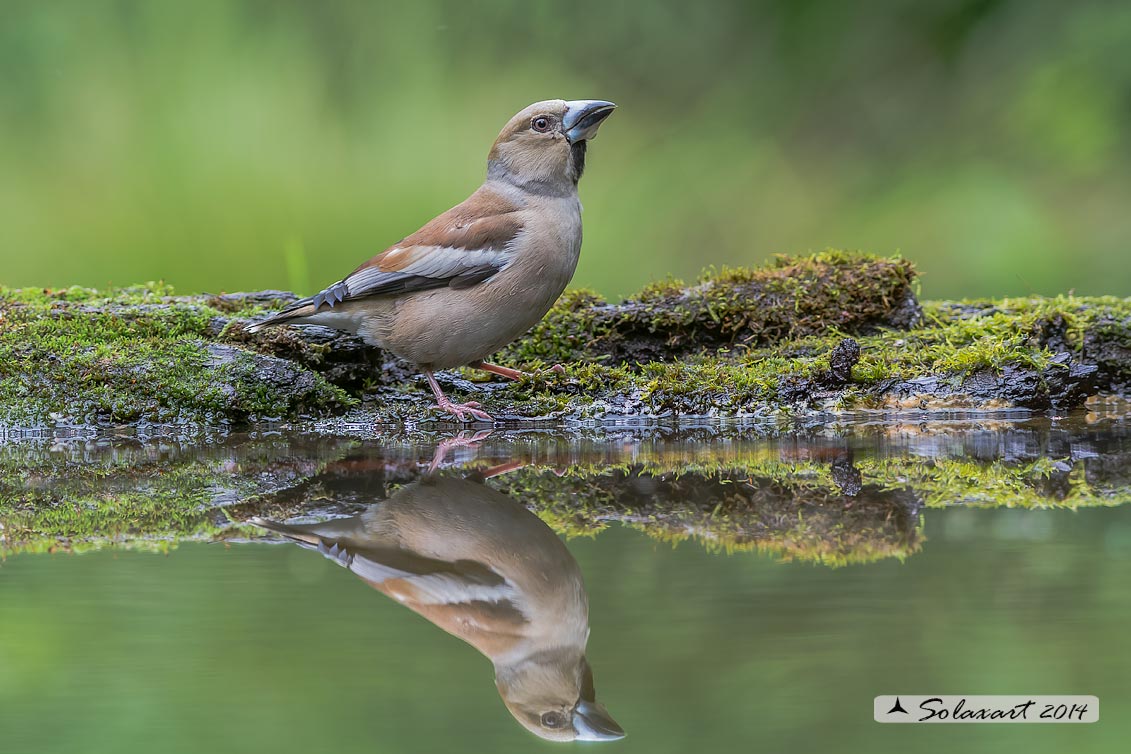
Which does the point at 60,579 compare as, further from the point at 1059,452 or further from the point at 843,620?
the point at 1059,452

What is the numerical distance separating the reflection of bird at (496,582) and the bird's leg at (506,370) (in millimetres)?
2307

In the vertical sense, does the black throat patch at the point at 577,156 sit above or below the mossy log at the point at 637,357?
above

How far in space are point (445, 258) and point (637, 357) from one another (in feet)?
4.41

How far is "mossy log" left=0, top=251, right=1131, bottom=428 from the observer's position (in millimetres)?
5406

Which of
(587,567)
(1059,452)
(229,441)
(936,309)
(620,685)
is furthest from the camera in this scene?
(936,309)

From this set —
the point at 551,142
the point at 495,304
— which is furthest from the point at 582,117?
the point at 495,304

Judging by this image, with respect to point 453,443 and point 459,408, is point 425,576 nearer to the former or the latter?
point 453,443

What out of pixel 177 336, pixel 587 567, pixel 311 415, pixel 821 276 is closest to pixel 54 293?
pixel 177 336

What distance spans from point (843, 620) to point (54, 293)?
5.89 meters

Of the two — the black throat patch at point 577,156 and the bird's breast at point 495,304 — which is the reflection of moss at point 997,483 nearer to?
the bird's breast at point 495,304

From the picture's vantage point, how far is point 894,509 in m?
3.12

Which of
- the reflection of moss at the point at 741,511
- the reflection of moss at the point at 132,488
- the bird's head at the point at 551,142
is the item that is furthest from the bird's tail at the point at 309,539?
the bird's head at the point at 551,142

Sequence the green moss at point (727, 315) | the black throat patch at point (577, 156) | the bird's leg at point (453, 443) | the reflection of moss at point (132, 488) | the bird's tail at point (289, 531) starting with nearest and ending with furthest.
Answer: the bird's tail at point (289, 531) → the reflection of moss at point (132, 488) → the bird's leg at point (453, 443) → the black throat patch at point (577, 156) → the green moss at point (727, 315)

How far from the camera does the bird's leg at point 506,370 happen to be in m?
5.79
